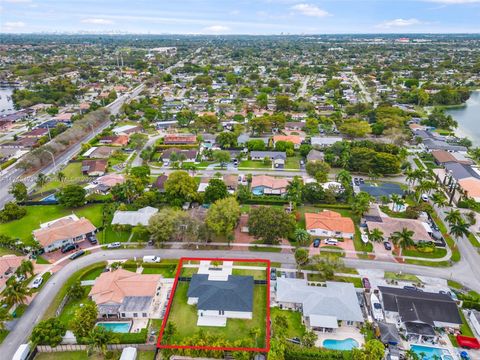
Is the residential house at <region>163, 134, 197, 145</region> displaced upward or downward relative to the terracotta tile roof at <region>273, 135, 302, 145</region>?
downward

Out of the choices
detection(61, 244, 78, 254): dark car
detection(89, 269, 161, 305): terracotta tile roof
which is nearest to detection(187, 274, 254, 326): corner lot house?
detection(89, 269, 161, 305): terracotta tile roof

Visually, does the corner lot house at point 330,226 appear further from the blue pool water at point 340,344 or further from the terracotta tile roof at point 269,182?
the blue pool water at point 340,344

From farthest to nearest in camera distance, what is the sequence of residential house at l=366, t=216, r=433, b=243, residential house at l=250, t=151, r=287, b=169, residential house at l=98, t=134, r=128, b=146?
residential house at l=98, t=134, r=128, b=146 < residential house at l=250, t=151, r=287, b=169 < residential house at l=366, t=216, r=433, b=243

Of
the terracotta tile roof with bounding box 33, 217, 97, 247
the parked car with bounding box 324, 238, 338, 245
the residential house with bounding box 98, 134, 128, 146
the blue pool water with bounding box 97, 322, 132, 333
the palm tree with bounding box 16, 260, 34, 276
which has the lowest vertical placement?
the blue pool water with bounding box 97, 322, 132, 333

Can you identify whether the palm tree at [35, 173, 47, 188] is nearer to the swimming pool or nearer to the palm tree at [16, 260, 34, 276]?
the palm tree at [16, 260, 34, 276]

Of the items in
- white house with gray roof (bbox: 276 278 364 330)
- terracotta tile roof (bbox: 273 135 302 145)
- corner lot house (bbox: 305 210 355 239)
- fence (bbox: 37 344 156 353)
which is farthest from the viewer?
terracotta tile roof (bbox: 273 135 302 145)

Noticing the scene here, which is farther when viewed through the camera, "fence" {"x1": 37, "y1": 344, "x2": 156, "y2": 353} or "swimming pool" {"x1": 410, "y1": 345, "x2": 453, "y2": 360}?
"fence" {"x1": 37, "y1": 344, "x2": 156, "y2": 353}
